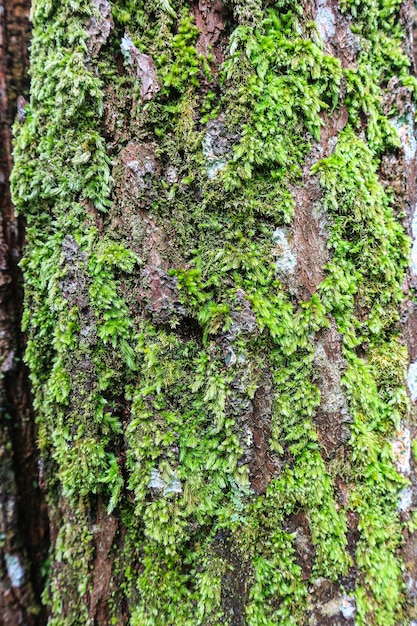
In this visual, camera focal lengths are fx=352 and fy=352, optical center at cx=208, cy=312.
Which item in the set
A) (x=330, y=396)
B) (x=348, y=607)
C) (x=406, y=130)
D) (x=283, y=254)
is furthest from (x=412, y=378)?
(x=406, y=130)

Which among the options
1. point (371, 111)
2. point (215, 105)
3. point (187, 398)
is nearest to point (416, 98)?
point (371, 111)

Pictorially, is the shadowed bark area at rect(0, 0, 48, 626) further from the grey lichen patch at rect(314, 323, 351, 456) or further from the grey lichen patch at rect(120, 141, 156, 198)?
the grey lichen patch at rect(314, 323, 351, 456)

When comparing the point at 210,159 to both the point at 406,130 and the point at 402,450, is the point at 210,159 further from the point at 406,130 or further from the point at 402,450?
the point at 402,450

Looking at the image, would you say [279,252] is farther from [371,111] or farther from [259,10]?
[259,10]

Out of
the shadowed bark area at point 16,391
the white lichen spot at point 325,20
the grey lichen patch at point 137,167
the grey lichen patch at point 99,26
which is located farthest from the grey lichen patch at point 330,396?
the grey lichen patch at point 99,26

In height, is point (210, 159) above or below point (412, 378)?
above

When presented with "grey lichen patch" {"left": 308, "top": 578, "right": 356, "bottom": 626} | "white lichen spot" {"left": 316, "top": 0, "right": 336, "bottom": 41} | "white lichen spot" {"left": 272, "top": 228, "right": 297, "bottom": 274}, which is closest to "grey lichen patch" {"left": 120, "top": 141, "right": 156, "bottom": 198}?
"white lichen spot" {"left": 272, "top": 228, "right": 297, "bottom": 274}
